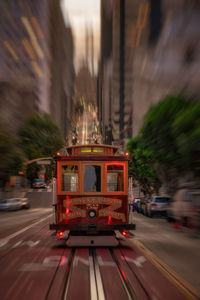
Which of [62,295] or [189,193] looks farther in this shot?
[189,193]

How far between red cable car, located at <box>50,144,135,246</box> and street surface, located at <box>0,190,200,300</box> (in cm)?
59

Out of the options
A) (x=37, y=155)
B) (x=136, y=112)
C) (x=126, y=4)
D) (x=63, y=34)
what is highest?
(x=63, y=34)

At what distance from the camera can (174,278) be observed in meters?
6.61

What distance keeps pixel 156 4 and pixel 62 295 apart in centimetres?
5330

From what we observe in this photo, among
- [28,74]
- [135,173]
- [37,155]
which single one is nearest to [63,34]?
[28,74]

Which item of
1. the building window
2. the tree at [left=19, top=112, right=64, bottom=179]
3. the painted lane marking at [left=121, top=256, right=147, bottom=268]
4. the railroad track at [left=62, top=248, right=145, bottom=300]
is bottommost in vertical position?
the railroad track at [left=62, top=248, right=145, bottom=300]

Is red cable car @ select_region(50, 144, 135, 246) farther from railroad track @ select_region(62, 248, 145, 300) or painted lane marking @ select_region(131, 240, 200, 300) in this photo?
painted lane marking @ select_region(131, 240, 200, 300)

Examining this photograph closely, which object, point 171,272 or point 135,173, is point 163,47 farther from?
point 171,272

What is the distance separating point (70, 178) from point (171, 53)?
102 ft

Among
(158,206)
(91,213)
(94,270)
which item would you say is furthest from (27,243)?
(158,206)

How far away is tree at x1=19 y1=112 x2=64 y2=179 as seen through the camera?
6488cm

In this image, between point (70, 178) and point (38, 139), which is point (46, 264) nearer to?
point (70, 178)

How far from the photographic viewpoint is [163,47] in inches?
1592

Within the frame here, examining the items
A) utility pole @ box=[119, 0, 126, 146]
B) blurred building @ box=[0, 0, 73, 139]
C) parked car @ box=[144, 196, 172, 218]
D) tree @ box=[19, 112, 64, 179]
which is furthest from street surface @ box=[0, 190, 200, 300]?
utility pole @ box=[119, 0, 126, 146]
